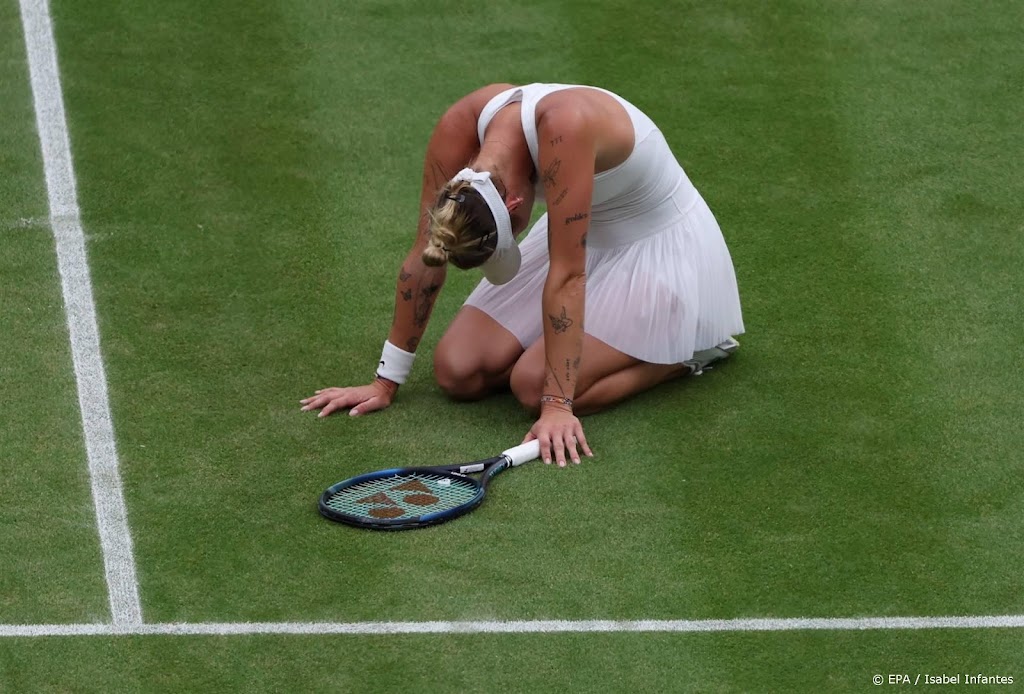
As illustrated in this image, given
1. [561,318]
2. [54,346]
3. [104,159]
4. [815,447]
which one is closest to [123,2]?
[104,159]

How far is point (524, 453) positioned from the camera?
6840 mm

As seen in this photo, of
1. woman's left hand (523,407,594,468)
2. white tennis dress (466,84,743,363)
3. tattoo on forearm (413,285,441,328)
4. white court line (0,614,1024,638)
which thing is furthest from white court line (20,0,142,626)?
white tennis dress (466,84,743,363)

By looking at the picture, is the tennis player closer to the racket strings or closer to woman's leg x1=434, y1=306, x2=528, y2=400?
woman's leg x1=434, y1=306, x2=528, y2=400

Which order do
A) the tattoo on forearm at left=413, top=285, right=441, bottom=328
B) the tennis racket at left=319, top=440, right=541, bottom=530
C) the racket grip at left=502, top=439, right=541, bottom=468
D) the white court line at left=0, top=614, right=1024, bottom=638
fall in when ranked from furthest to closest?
the tattoo on forearm at left=413, top=285, right=441, bottom=328, the racket grip at left=502, top=439, right=541, bottom=468, the tennis racket at left=319, top=440, right=541, bottom=530, the white court line at left=0, top=614, right=1024, bottom=638

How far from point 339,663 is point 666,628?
4.00 feet

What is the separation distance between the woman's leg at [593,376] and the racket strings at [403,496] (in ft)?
2.29

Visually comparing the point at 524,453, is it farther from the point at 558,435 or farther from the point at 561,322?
the point at 561,322

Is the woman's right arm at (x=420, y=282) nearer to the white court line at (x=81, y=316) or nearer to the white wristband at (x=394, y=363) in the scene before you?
the white wristband at (x=394, y=363)

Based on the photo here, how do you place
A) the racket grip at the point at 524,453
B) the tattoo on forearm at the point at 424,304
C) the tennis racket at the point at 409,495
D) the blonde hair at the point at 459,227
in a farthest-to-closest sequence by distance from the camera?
the tattoo on forearm at the point at 424,304, the racket grip at the point at 524,453, the tennis racket at the point at 409,495, the blonde hair at the point at 459,227

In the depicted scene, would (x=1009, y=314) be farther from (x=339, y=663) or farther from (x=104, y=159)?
(x=104, y=159)

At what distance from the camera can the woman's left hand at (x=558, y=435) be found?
687 cm

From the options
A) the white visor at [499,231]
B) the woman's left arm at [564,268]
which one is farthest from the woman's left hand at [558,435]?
the white visor at [499,231]

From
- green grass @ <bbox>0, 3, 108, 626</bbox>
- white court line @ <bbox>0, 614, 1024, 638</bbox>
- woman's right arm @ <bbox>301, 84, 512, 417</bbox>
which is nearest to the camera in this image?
white court line @ <bbox>0, 614, 1024, 638</bbox>

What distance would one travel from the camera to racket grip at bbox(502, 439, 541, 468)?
22.3 feet
